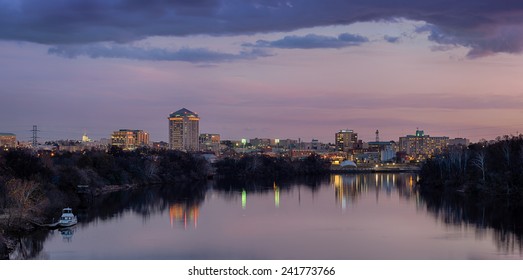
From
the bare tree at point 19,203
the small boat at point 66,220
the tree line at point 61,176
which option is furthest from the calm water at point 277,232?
the tree line at point 61,176

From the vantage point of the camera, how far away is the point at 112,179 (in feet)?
110

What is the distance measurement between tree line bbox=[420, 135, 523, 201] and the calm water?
8.51 ft

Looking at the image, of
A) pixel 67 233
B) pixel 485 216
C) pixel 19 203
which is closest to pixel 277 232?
pixel 67 233

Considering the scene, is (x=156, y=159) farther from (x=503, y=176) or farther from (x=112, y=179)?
(x=503, y=176)

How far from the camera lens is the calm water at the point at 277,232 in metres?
13.7

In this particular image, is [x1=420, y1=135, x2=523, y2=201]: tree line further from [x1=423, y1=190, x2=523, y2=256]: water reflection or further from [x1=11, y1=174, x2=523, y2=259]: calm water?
[x1=11, y1=174, x2=523, y2=259]: calm water

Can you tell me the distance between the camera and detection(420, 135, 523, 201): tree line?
25.7m

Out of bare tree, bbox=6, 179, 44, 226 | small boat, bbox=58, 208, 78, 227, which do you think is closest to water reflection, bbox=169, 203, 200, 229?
small boat, bbox=58, 208, 78, 227

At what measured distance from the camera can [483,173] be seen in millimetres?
28500

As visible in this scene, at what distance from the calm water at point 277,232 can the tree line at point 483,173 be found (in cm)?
260

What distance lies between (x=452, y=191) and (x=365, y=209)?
27.6ft

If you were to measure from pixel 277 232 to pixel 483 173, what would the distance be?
14.6m
